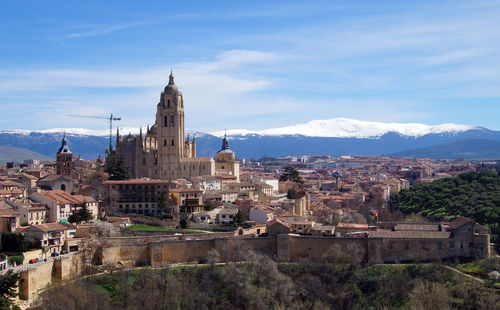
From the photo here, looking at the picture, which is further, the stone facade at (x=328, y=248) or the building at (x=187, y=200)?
the building at (x=187, y=200)

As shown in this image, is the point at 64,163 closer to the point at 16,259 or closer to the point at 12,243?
the point at 12,243

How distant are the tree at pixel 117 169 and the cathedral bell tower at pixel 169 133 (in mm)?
4104

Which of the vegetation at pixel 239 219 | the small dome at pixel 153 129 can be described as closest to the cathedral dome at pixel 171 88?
the small dome at pixel 153 129

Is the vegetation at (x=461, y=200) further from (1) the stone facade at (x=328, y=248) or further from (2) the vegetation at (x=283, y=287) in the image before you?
(2) the vegetation at (x=283, y=287)

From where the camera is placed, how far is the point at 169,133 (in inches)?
2645

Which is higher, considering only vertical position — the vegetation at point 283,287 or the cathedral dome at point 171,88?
the cathedral dome at point 171,88

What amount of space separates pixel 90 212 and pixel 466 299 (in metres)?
26.2

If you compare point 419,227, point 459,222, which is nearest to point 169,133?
point 419,227

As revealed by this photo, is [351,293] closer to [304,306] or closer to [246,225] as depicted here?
[304,306]

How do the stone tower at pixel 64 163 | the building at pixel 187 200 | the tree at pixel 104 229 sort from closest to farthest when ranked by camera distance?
the tree at pixel 104 229 → the building at pixel 187 200 → the stone tower at pixel 64 163

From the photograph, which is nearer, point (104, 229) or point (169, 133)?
point (104, 229)

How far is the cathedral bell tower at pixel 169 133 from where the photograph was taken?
6694 centimetres

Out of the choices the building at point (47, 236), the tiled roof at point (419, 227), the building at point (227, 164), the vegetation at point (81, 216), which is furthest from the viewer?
the building at point (227, 164)

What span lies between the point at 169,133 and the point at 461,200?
28.2 metres
